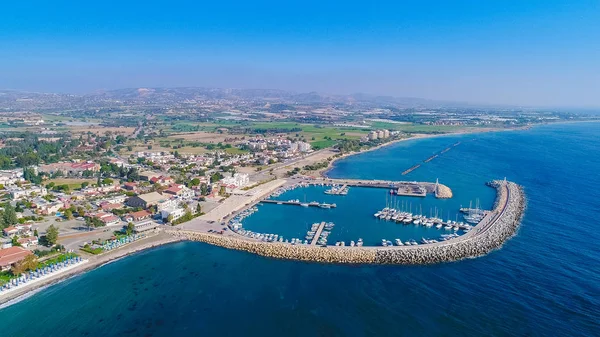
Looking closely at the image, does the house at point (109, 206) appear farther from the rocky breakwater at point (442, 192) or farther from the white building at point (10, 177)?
the rocky breakwater at point (442, 192)

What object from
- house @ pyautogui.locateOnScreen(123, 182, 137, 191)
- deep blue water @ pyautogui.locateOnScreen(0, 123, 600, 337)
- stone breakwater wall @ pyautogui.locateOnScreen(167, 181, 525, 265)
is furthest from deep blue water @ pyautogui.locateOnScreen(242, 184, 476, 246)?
house @ pyautogui.locateOnScreen(123, 182, 137, 191)

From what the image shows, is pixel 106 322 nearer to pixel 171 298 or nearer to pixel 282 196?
pixel 171 298

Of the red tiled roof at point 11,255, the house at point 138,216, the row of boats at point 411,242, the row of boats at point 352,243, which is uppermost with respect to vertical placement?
the row of boats at point 411,242

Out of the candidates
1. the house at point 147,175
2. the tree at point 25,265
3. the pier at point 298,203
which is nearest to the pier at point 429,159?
the pier at point 298,203

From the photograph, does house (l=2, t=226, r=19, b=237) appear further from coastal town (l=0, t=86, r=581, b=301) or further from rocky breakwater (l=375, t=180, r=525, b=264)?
rocky breakwater (l=375, t=180, r=525, b=264)

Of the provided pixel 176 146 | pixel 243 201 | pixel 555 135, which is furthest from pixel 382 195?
pixel 555 135

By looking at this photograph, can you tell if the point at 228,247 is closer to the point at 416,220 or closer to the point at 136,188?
the point at 416,220
